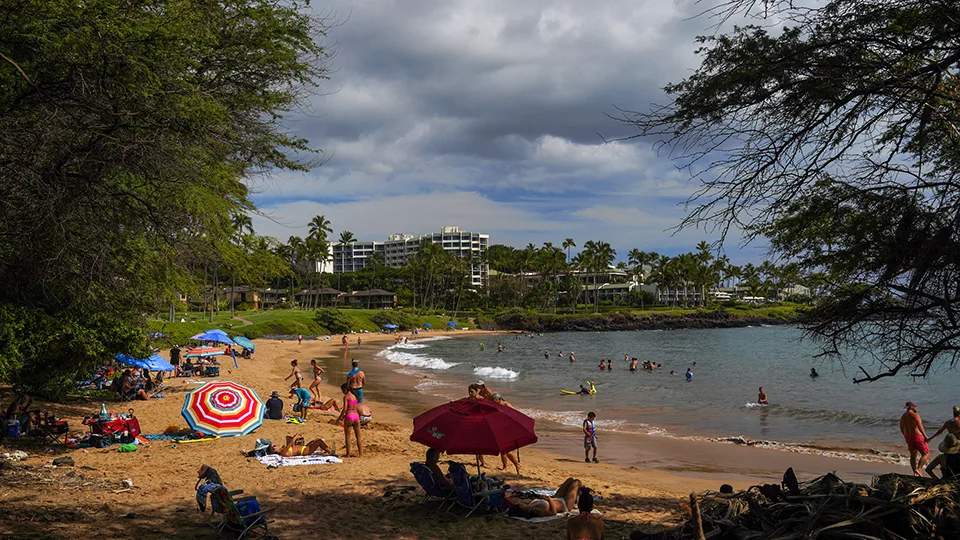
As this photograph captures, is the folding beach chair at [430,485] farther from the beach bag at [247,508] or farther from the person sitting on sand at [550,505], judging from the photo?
the beach bag at [247,508]

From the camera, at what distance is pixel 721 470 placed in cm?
1423

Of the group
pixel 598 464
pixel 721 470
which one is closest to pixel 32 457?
pixel 598 464

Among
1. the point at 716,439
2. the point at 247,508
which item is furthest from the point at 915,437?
the point at 247,508

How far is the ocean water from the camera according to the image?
18875 mm

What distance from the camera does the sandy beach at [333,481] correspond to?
748 centimetres

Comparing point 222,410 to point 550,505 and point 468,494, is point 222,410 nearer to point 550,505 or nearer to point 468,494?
point 468,494

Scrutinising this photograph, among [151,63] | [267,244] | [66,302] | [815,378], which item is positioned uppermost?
[151,63]

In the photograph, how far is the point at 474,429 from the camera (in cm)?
777

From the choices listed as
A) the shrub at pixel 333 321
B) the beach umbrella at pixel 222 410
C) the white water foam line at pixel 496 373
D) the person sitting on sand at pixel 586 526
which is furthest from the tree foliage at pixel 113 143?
the shrub at pixel 333 321

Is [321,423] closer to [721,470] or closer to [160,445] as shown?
[160,445]

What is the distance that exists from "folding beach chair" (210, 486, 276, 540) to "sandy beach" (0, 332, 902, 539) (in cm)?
31

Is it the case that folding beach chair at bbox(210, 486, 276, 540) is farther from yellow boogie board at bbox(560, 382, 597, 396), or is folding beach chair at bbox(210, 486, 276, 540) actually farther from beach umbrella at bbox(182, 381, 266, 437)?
yellow boogie board at bbox(560, 382, 597, 396)

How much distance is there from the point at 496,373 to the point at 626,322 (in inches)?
2870

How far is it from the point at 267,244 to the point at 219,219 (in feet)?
13.7
